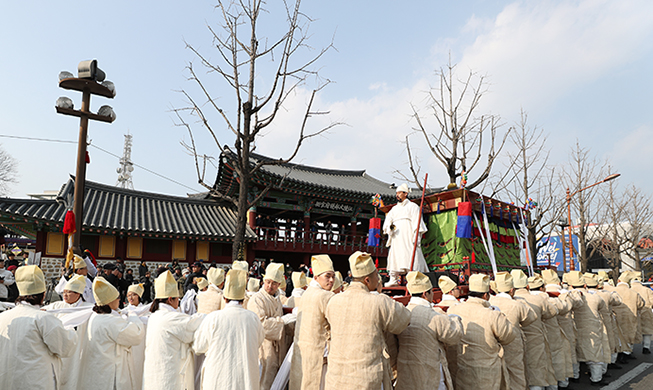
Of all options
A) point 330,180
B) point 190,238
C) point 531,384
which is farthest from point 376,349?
point 330,180

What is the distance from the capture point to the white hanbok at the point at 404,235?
7598mm

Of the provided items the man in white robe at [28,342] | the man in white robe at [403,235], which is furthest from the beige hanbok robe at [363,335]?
the man in white robe at [403,235]

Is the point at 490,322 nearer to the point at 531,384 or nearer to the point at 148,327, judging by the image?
the point at 531,384

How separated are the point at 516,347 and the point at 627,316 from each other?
5.38 meters

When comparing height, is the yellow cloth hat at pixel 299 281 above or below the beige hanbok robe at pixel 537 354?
above

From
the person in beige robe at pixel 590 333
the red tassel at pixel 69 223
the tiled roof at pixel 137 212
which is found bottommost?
the person in beige robe at pixel 590 333

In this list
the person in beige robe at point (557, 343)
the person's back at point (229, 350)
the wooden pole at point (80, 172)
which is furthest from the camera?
the wooden pole at point (80, 172)

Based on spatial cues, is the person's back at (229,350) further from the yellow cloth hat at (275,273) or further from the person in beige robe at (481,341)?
the person in beige robe at (481,341)

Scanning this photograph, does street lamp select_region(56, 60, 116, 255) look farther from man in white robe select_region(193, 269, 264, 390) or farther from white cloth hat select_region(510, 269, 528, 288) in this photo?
white cloth hat select_region(510, 269, 528, 288)

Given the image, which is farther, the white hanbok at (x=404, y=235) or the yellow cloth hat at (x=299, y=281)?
the white hanbok at (x=404, y=235)

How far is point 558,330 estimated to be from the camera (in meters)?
6.36

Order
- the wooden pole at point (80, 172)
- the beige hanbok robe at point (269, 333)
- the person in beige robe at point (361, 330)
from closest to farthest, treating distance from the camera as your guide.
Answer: the person in beige robe at point (361, 330) → the beige hanbok robe at point (269, 333) → the wooden pole at point (80, 172)

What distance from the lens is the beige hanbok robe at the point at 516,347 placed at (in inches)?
198

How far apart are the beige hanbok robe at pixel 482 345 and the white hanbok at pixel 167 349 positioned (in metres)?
2.83
